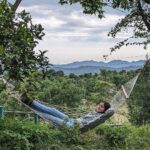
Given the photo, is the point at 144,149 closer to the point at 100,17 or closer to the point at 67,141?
the point at 67,141

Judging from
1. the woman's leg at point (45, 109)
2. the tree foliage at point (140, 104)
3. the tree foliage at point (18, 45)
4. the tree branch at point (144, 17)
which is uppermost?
the tree branch at point (144, 17)

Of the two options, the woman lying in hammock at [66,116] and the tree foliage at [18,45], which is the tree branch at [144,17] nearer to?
the woman lying in hammock at [66,116]

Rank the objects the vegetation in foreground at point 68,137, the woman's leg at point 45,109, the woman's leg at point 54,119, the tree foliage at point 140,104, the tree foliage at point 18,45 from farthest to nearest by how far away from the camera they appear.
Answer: the tree foliage at point 140,104, the woman's leg at point 45,109, the woman's leg at point 54,119, the vegetation in foreground at point 68,137, the tree foliage at point 18,45

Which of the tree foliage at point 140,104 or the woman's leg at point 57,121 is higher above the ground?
the woman's leg at point 57,121

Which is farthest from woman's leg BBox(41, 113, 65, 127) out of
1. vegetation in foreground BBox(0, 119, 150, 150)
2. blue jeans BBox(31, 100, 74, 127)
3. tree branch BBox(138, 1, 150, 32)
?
tree branch BBox(138, 1, 150, 32)

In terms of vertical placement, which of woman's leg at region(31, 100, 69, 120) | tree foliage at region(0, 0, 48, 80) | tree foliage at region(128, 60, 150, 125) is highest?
tree foliage at region(0, 0, 48, 80)

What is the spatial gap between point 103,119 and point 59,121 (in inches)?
27.5

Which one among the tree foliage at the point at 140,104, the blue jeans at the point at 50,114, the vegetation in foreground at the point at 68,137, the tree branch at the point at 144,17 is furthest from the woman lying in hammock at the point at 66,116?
the tree foliage at the point at 140,104

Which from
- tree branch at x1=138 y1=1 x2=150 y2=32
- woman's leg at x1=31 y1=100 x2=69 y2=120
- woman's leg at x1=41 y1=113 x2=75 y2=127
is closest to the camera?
woman's leg at x1=41 y1=113 x2=75 y2=127

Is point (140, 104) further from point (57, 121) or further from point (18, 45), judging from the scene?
point (18, 45)

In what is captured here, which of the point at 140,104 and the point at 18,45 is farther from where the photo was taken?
the point at 140,104

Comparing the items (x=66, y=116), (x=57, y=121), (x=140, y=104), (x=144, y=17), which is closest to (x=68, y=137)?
(x=57, y=121)

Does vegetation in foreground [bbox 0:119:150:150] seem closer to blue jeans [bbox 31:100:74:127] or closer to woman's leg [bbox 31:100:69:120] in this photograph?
blue jeans [bbox 31:100:74:127]

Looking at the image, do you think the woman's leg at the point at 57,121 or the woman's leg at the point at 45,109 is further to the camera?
the woman's leg at the point at 45,109
